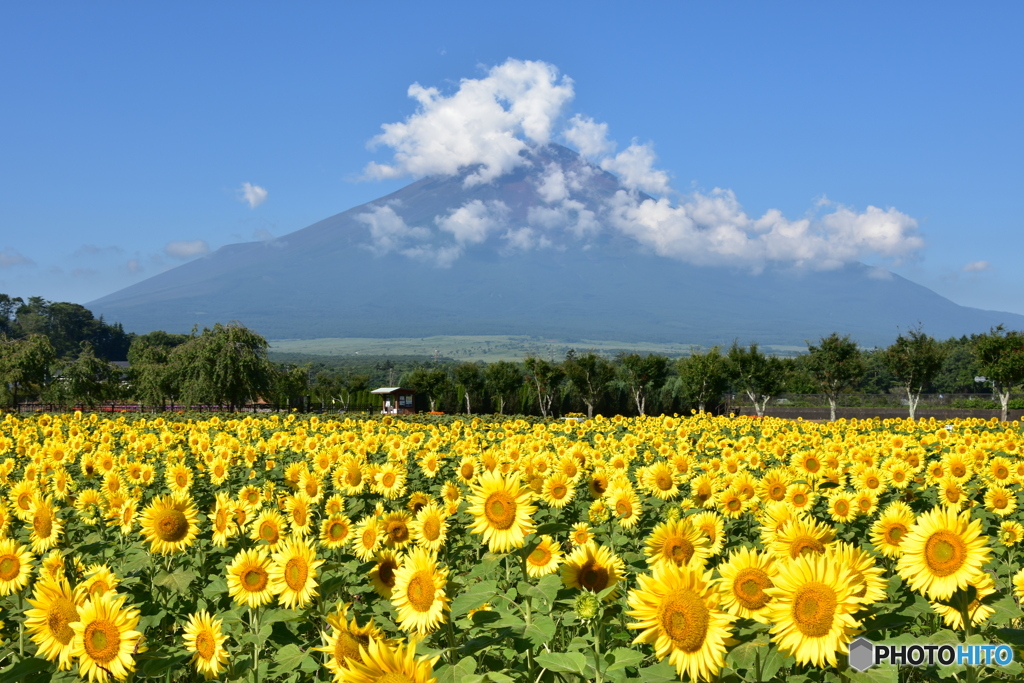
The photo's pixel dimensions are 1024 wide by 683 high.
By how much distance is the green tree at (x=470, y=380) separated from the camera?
187ft

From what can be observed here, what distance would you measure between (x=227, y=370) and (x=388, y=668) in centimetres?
4278

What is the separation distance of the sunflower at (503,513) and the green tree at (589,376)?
50.4 metres

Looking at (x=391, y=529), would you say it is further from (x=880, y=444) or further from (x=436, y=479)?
(x=880, y=444)

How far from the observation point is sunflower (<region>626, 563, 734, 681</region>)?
6.93 feet

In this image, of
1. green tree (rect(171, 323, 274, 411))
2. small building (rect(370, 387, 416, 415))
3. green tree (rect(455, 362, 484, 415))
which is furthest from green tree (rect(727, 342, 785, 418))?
green tree (rect(171, 323, 274, 411))

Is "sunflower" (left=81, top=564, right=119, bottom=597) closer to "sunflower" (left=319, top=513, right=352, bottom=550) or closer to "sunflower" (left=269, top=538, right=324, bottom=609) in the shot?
"sunflower" (left=269, top=538, right=324, bottom=609)

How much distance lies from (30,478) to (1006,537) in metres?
8.21

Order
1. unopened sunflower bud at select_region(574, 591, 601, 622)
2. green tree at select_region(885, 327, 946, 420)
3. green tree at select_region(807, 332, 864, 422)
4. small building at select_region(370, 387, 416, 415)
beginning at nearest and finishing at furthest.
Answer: unopened sunflower bud at select_region(574, 591, 601, 622) → green tree at select_region(885, 327, 946, 420) → green tree at select_region(807, 332, 864, 422) → small building at select_region(370, 387, 416, 415)

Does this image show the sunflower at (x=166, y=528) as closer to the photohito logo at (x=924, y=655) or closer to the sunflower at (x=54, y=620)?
the sunflower at (x=54, y=620)

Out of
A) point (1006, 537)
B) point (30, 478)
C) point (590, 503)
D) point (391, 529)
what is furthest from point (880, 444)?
point (30, 478)

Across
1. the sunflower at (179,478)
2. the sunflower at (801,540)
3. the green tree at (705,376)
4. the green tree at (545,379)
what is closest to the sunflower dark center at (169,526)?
the sunflower at (179,478)

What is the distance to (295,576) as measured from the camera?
3.44 m

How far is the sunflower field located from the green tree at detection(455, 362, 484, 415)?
159 ft

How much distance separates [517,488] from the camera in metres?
3.61
